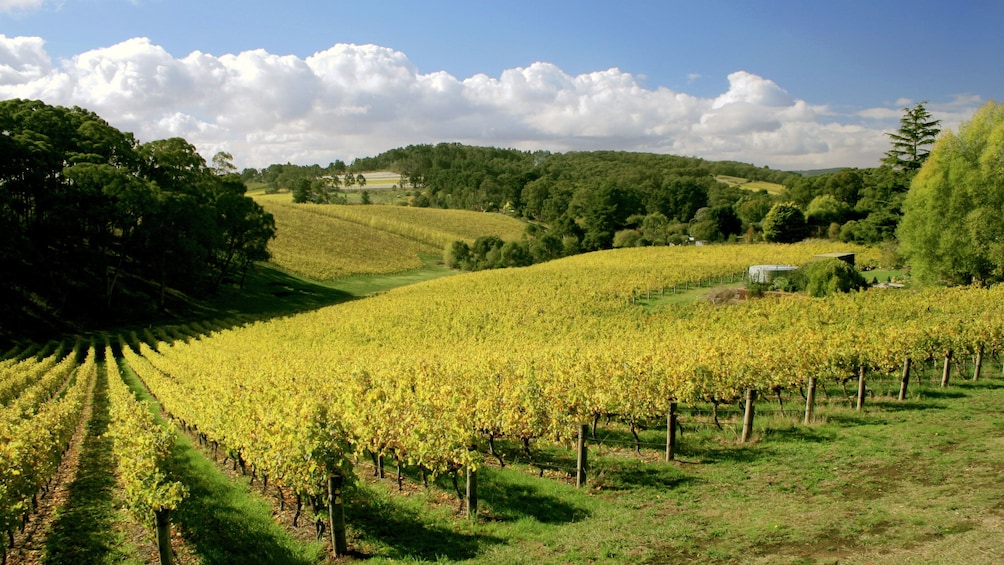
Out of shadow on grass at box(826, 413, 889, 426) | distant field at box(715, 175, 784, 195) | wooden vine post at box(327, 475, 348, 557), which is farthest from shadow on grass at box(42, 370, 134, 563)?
distant field at box(715, 175, 784, 195)

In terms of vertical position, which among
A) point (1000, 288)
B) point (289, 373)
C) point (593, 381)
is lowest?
point (289, 373)

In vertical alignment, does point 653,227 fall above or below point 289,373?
above

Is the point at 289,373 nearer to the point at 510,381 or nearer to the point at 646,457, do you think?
the point at 510,381

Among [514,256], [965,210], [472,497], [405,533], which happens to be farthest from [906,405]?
[514,256]

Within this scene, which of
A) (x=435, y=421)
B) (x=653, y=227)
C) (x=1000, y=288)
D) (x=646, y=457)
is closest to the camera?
(x=435, y=421)

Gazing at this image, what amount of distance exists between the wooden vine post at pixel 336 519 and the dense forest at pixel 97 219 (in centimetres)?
4001

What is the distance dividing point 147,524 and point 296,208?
99582 millimetres

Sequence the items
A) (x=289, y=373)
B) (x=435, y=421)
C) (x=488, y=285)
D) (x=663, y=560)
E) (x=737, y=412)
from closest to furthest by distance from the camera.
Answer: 1. (x=663, y=560)
2. (x=435, y=421)
3. (x=737, y=412)
4. (x=289, y=373)
5. (x=488, y=285)

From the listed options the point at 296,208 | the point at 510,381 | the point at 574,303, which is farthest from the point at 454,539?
the point at 296,208

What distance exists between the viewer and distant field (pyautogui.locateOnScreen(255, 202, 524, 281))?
7469 centimetres

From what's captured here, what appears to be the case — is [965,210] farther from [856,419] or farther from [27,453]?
[27,453]

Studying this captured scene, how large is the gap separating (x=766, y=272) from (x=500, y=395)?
111ft

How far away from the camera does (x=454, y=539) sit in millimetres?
10469

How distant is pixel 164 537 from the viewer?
31.8 ft
